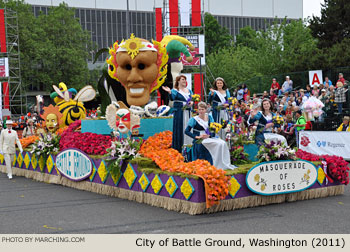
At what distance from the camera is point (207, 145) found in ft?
30.5

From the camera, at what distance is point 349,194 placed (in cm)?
989

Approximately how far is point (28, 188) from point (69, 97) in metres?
5.63

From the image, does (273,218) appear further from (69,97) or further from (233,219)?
(69,97)

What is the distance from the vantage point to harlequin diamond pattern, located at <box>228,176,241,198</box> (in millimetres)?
8344

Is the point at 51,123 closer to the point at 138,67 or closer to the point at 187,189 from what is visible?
the point at 138,67

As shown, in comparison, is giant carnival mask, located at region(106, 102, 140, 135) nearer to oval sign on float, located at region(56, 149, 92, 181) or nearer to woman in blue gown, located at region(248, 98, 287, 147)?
oval sign on float, located at region(56, 149, 92, 181)

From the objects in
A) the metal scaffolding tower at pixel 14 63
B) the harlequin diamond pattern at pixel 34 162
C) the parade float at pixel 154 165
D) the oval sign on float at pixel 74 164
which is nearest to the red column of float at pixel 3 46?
the metal scaffolding tower at pixel 14 63

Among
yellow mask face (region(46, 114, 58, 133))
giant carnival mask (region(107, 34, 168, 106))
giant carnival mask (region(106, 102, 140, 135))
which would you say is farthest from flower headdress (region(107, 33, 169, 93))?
yellow mask face (region(46, 114, 58, 133))

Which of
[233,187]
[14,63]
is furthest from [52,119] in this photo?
[14,63]

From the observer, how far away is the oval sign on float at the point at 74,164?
11.2 meters

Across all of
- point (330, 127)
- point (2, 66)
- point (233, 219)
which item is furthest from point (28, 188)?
point (2, 66)

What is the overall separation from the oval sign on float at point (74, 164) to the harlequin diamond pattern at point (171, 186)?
9.94 ft

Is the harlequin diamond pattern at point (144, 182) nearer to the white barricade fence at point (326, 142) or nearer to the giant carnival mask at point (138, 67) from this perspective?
the giant carnival mask at point (138, 67)

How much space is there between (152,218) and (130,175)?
1989mm
